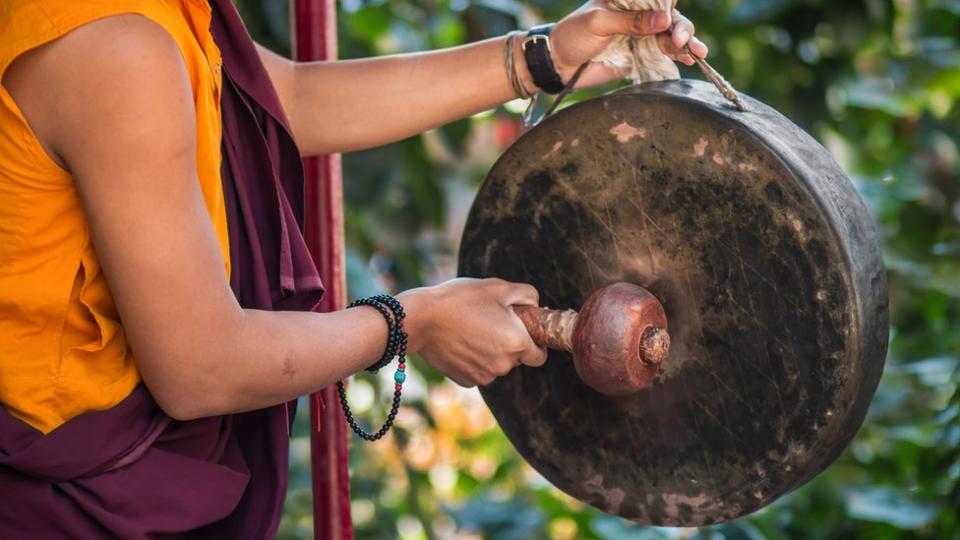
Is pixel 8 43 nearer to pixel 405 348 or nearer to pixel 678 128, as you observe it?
pixel 405 348

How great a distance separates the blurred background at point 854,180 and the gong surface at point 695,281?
932 millimetres

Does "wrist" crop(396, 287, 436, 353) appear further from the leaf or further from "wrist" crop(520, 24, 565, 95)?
the leaf

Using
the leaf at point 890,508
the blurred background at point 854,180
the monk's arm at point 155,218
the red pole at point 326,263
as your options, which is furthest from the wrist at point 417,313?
the leaf at point 890,508

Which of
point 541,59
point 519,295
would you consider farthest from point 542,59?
point 519,295

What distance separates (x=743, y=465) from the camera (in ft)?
4.91

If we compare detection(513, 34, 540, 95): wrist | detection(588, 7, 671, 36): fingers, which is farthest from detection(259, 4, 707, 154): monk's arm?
detection(588, 7, 671, 36): fingers

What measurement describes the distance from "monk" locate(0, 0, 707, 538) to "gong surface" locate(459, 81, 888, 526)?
124 mm

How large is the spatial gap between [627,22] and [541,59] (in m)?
0.15

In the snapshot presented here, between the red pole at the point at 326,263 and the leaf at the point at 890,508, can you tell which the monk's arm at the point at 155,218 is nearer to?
the red pole at the point at 326,263

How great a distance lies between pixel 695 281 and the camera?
1.50 m

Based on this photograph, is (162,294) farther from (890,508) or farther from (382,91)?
(890,508)

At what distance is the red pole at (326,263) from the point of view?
1820mm

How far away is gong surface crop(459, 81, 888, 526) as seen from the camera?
1411 millimetres

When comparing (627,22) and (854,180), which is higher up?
(627,22)
